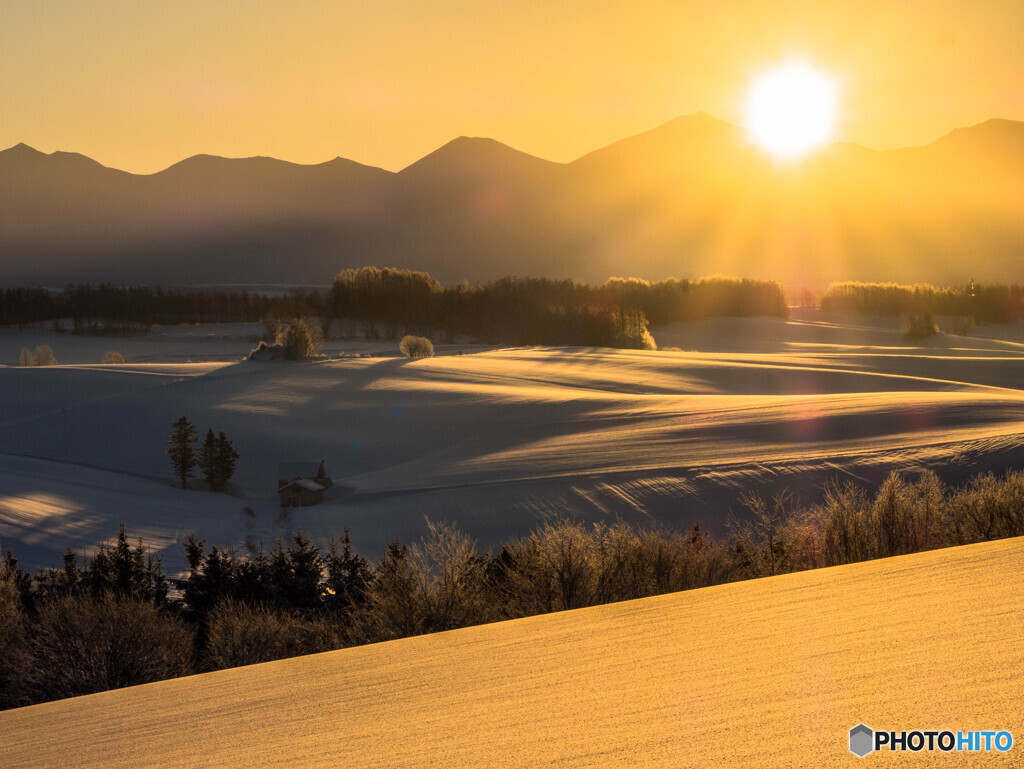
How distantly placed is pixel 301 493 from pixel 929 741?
29541 millimetres

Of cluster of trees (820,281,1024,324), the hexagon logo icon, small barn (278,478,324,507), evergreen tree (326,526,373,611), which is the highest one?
cluster of trees (820,281,1024,324)

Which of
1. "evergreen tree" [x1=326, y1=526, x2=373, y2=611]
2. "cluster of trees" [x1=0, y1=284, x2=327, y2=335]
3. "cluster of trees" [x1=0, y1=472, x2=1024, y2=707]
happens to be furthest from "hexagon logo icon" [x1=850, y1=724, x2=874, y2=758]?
"cluster of trees" [x1=0, y1=284, x2=327, y2=335]

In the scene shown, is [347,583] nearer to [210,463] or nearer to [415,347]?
[210,463]

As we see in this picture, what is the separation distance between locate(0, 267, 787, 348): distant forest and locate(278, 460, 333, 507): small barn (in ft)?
195

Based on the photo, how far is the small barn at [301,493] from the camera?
3219 cm

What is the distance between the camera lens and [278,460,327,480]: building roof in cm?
3356

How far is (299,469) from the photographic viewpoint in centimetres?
3400

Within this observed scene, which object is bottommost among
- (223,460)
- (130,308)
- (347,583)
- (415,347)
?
(223,460)

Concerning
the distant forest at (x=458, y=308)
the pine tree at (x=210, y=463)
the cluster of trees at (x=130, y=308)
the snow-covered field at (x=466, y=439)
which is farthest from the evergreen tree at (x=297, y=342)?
the cluster of trees at (x=130, y=308)

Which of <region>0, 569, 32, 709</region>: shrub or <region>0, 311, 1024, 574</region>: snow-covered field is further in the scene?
<region>0, 311, 1024, 574</region>: snow-covered field

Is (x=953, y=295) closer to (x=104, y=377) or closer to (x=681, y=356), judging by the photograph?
(x=681, y=356)

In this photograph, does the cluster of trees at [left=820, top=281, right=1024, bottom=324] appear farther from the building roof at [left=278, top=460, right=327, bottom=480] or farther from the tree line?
the building roof at [left=278, top=460, right=327, bottom=480]

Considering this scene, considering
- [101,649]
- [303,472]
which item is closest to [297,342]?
[303,472]

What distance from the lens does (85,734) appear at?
25.0ft
